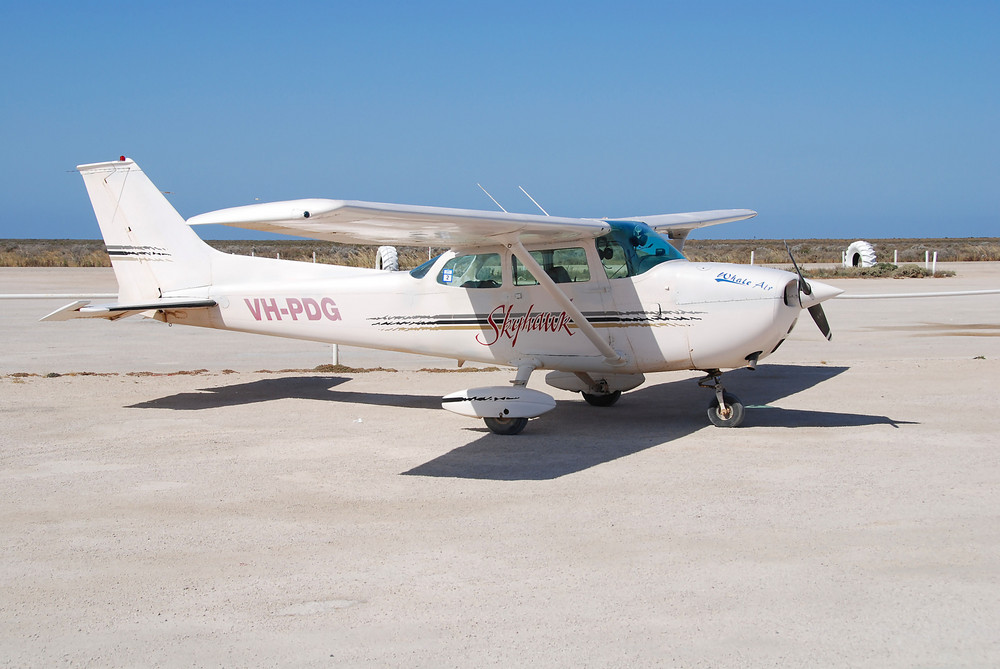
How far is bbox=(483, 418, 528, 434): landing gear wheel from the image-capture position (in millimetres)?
8875

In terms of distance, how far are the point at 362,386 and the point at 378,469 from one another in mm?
4756

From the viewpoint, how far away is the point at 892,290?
29.0 m

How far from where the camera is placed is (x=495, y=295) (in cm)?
975

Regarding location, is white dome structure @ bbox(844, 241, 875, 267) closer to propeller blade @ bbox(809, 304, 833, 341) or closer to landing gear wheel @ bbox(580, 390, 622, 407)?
landing gear wheel @ bbox(580, 390, 622, 407)

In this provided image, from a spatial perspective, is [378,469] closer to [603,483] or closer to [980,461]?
[603,483]

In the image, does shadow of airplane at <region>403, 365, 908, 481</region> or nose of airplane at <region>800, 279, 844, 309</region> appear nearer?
shadow of airplane at <region>403, 365, 908, 481</region>

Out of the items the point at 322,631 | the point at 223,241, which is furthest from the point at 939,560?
the point at 223,241

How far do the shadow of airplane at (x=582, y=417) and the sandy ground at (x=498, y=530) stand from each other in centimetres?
6

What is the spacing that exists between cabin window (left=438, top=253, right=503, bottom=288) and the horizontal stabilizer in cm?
321

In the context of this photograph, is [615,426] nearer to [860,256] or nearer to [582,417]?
[582,417]

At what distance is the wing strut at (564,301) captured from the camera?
8.88 meters

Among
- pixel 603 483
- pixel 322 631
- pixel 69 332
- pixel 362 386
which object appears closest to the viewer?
pixel 322 631

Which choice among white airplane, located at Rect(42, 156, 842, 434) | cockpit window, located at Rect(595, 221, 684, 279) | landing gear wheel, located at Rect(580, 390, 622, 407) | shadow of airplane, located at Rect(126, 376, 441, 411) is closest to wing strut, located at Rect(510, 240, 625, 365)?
white airplane, located at Rect(42, 156, 842, 434)

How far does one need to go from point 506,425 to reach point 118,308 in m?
4.99
